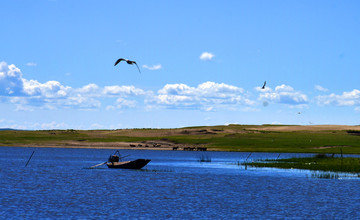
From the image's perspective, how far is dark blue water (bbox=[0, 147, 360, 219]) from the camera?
39531 mm

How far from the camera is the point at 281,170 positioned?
84750 mm

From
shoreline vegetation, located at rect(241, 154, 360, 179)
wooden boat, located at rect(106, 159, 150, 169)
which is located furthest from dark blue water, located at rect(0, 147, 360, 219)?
wooden boat, located at rect(106, 159, 150, 169)

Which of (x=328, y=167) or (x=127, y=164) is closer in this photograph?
(x=328, y=167)

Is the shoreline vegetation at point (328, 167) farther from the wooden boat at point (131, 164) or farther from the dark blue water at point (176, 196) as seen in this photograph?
the wooden boat at point (131, 164)

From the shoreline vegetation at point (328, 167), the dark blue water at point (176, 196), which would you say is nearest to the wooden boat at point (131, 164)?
the dark blue water at point (176, 196)

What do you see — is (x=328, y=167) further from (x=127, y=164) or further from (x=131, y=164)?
(x=127, y=164)

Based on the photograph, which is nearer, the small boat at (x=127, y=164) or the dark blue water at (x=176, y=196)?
the dark blue water at (x=176, y=196)

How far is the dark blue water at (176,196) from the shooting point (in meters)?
39.5

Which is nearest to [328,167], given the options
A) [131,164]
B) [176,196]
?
[131,164]

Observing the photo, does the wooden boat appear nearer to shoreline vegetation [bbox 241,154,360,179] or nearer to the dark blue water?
the dark blue water

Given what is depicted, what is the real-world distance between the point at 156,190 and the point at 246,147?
414 feet

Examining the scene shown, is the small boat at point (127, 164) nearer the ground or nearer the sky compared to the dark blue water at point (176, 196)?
nearer the sky

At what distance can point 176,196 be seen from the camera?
50.8 m

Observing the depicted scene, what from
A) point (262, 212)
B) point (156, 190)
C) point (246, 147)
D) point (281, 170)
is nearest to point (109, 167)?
point (281, 170)
